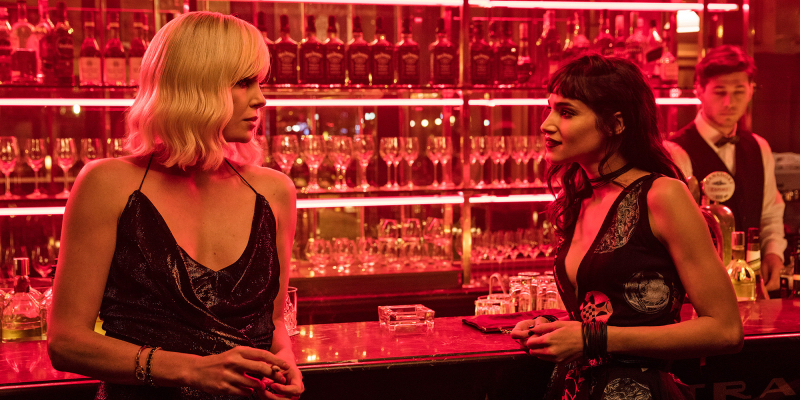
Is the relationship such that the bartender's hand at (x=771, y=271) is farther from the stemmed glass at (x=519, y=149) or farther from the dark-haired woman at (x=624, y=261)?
the dark-haired woman at (x=624, y=261)

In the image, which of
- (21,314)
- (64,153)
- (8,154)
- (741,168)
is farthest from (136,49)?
(741,168)

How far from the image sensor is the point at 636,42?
4.04 meters

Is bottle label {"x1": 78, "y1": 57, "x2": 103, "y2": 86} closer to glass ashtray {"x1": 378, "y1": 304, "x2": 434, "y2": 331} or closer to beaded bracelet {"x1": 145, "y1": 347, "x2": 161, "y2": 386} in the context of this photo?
glass ashtray {"x1": 378, "y1": 304, "x2": 434, "y2": 331}

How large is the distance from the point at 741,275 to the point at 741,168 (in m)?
1.39

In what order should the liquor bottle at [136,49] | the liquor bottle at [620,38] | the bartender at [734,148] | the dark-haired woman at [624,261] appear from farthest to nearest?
the liquor bottle at [620,38]
the bartender at [734,148]
the liquor bottle at [136,49]
the dark-haired woman at [624,261]

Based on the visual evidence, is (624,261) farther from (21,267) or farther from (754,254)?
(21,267)

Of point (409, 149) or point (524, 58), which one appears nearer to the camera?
point (409, 149)

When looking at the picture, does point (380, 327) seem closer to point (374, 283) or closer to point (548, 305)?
point (548, 305)

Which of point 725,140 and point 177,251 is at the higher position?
point 725,140

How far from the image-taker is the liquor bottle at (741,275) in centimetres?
271

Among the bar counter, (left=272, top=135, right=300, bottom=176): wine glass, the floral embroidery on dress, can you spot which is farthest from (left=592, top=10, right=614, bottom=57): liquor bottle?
the floral embroidery on dress

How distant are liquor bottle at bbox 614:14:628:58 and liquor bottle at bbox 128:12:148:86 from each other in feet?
8.27

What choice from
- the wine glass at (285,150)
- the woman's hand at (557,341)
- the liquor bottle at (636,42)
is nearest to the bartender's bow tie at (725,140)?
the liquor bottle at (636,42)

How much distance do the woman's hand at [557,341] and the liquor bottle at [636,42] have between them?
2767 mm
